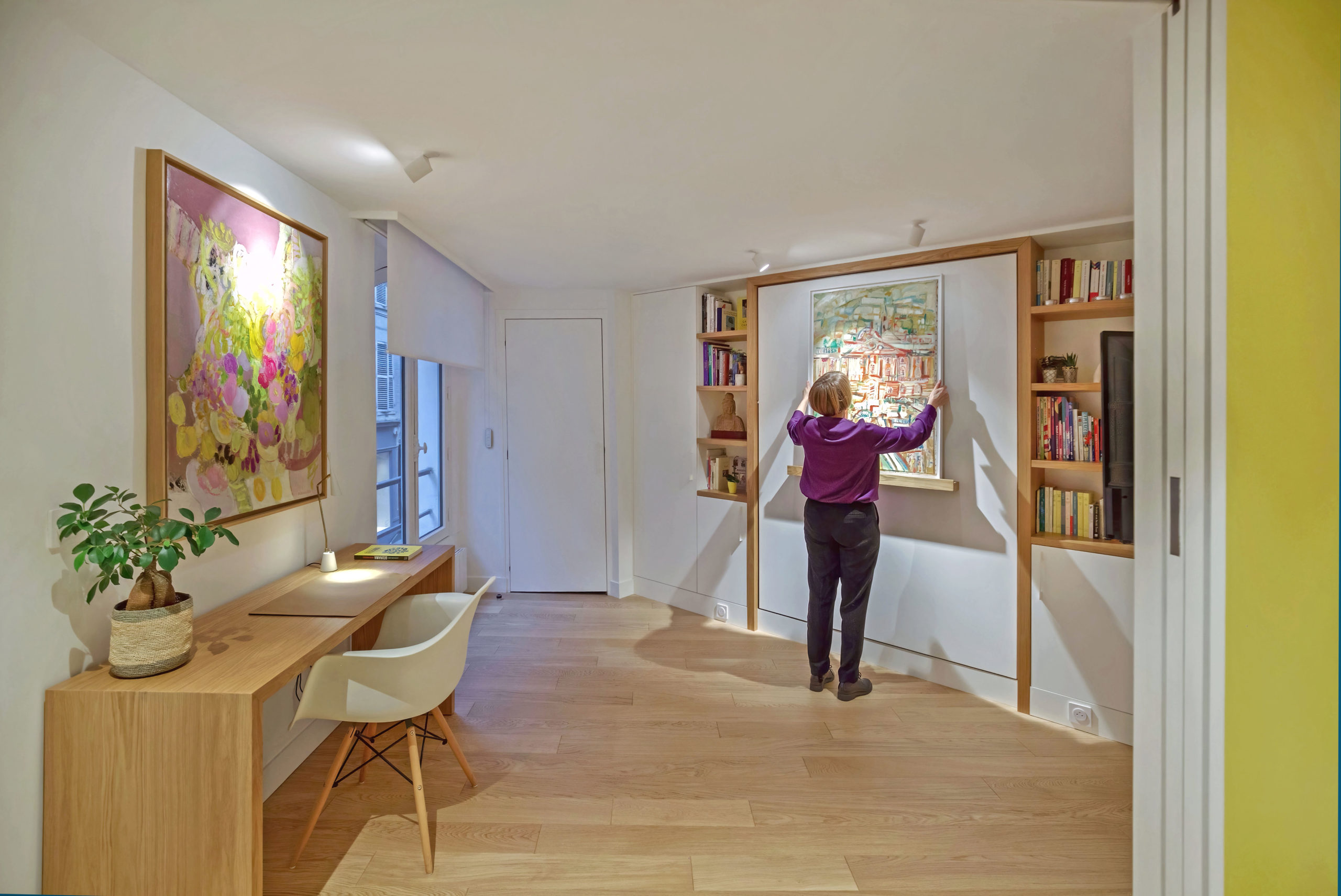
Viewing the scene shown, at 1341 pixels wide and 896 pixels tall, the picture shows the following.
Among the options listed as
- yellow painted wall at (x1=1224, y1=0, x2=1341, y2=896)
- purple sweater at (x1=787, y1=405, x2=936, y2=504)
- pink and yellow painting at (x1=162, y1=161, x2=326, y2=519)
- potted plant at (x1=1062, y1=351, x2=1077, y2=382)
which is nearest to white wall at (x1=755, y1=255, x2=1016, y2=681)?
potted plant at (x1=1062, y1=351, x2=1077, y2=382)

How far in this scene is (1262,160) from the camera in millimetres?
1243

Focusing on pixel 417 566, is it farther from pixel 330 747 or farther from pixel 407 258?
pixel 407 258

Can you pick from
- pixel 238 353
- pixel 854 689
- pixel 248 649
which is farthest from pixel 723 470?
pixel 248 649

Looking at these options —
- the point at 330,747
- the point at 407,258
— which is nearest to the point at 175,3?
the point at 407,258

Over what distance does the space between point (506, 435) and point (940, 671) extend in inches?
130

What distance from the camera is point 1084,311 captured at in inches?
117

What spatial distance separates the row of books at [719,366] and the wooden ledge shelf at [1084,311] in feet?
6.08

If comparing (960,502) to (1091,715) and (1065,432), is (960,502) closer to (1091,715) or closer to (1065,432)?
(1065,432)

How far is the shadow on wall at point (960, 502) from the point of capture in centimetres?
322

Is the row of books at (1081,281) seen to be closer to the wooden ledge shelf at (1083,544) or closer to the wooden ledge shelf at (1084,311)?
the wooden ledge shelf at (1084,311)

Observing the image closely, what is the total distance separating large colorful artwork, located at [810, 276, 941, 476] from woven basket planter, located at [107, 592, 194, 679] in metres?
3.00

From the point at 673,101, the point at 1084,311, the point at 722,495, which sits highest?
the point at 673,101

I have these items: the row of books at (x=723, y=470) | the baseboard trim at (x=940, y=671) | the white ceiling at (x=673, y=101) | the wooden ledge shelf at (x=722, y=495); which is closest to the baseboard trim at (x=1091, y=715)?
the baseboard trim at (x=940, y=671)

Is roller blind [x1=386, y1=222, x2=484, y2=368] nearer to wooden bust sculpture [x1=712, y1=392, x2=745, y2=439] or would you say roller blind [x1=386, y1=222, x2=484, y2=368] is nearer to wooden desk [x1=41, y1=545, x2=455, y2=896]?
wooden bust sculpture [x1=712, y1=392, x2=745, y2=439]
